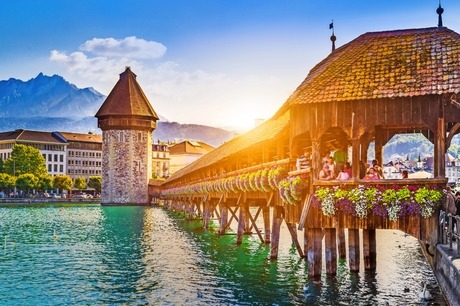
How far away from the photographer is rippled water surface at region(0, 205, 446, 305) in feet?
46.9

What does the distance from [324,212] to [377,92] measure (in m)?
2.74

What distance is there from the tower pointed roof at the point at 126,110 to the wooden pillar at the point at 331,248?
2550 inches

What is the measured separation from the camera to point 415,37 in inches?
583

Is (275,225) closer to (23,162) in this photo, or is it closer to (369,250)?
(369,250)

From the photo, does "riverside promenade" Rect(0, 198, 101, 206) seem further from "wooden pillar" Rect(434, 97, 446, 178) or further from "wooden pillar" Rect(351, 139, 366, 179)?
"wooden pillar" Rect(434, 97, 446, 178)

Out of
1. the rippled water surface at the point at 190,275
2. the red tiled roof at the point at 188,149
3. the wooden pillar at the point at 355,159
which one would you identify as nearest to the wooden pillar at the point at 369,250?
the rippled water surface at the point at 190,275

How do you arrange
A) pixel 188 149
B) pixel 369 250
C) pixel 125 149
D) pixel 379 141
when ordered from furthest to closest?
1. pixel 188 149
2. pixel 125 149
3. pixel 369 250
4. pixel 379 141

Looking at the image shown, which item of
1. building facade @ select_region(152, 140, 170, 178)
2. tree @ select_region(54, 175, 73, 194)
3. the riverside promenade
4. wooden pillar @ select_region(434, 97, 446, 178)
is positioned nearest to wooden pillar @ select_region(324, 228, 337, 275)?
wooden pillar @ select_region(434, 97, 446, 178)

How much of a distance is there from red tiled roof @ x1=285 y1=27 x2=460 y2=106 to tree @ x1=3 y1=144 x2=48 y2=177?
92.2 m

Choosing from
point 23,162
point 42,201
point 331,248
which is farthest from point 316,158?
point 23,162

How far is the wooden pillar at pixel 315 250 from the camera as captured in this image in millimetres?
14125

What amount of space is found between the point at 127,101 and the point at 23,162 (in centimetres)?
3045

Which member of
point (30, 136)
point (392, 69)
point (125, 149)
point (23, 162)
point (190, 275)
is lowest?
point (190, 275)

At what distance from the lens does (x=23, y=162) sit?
332 feet
